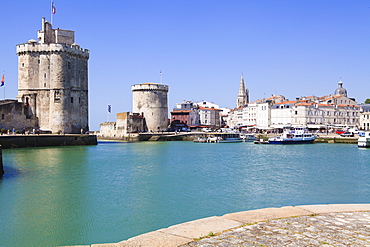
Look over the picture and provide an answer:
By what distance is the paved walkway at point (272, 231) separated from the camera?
5.62 meters

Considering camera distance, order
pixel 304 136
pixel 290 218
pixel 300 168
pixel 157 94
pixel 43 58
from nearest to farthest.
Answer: pixel 290 218, pixel 300 168, pixel 43 58, pixel 304 136, pixel 157 94

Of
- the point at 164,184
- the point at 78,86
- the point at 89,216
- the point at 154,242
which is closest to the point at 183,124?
the point at 78,86

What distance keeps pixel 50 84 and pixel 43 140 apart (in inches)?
321

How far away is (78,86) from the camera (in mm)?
46375

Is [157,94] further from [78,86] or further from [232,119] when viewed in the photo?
[232,119]

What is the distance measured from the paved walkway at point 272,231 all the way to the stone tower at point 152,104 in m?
58.8

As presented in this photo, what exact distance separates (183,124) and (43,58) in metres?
45.1

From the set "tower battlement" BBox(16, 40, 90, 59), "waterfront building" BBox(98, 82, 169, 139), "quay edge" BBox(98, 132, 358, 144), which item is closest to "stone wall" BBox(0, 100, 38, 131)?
"tower battlement" BBox(16, 40, 90, 59)

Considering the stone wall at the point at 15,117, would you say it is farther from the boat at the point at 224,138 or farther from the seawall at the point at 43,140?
the boat at the point at 224,138

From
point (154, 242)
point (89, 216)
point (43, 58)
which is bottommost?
point (89, 216)

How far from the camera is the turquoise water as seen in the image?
33.9ft

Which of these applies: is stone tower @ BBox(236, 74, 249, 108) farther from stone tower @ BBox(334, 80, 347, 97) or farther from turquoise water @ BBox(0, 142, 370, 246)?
turquoise water @ BBox(0, 142, 370, 246)

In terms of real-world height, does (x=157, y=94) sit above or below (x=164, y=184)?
above

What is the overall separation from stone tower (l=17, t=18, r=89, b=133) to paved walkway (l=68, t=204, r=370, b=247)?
1605 inches
